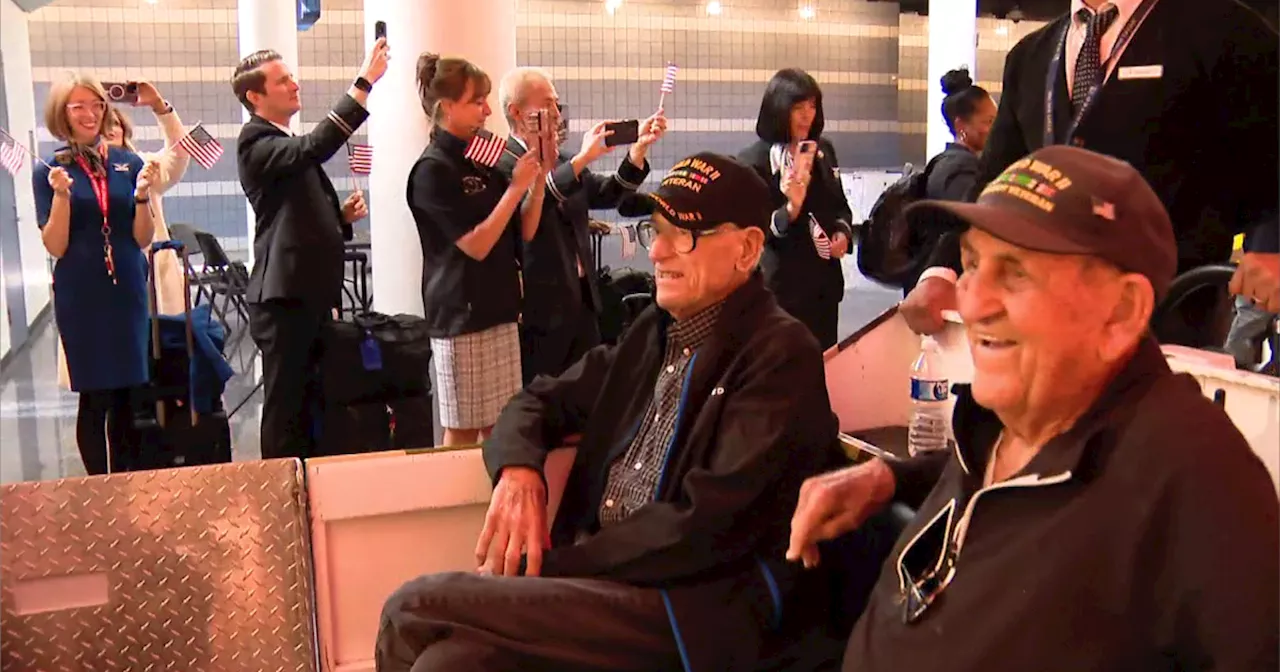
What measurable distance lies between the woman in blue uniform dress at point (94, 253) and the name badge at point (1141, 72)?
3073mm

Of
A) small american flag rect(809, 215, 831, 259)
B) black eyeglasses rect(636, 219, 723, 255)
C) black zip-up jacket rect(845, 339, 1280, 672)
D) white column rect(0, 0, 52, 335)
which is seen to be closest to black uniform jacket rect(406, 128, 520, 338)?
small american flag rect(809, 215, 831, 259)

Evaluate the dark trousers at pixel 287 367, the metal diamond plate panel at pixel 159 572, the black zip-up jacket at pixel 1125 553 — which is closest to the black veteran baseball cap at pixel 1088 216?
the black zip-up jacket at pixel 1125 553

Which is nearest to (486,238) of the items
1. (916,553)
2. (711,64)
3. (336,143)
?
(336,143)

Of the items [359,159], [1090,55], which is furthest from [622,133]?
[1090,55]

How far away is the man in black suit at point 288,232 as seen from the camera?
11.3 ft

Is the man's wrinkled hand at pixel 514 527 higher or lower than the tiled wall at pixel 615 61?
lower

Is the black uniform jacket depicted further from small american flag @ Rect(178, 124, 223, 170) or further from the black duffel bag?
small american flag @ Rect(178, 124, 223, 170)

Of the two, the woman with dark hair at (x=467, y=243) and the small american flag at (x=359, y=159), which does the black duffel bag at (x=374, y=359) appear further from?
the small american flag at (x=359, y=159)

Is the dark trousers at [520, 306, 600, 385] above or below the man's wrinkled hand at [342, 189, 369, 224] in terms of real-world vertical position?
below

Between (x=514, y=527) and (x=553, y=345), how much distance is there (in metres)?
1.80

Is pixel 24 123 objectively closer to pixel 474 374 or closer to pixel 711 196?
Answer: pixel 474 374

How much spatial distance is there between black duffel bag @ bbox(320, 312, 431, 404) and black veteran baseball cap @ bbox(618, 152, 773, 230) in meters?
1.95

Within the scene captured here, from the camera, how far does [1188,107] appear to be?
6.08 feet

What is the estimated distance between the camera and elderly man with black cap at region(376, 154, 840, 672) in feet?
5.65
